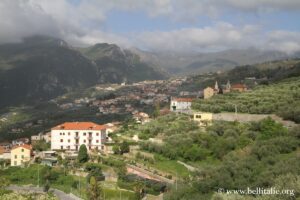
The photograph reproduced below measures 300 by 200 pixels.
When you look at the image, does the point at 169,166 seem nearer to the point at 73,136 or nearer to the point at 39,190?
the point at 39,190

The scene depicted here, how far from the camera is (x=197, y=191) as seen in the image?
122 feet

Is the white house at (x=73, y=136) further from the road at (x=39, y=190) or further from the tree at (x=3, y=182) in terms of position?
the tree at (x=3, y=182)

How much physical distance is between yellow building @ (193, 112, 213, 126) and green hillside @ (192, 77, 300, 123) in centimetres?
209

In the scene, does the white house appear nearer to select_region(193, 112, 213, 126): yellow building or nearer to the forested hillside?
the forested hillside

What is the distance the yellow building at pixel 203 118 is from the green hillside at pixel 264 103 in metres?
2.09

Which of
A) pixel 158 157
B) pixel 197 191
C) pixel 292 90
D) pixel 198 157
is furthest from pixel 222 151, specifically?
pixel 292 90

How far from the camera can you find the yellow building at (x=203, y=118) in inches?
2653

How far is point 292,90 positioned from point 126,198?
35650 millimetres

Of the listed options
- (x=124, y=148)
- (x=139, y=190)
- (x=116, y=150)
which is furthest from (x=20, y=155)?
(x=139, y=190)

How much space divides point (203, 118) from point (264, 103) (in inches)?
343

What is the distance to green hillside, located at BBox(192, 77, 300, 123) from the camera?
198ft

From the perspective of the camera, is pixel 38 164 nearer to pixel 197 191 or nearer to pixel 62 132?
pixel 62 132

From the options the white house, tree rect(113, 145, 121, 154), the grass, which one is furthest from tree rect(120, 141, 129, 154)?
the white house

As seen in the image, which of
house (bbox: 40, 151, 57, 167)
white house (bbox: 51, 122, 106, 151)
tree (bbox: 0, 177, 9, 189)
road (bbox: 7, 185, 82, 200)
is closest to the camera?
road (bbox: 7, 185, 82, 200)
